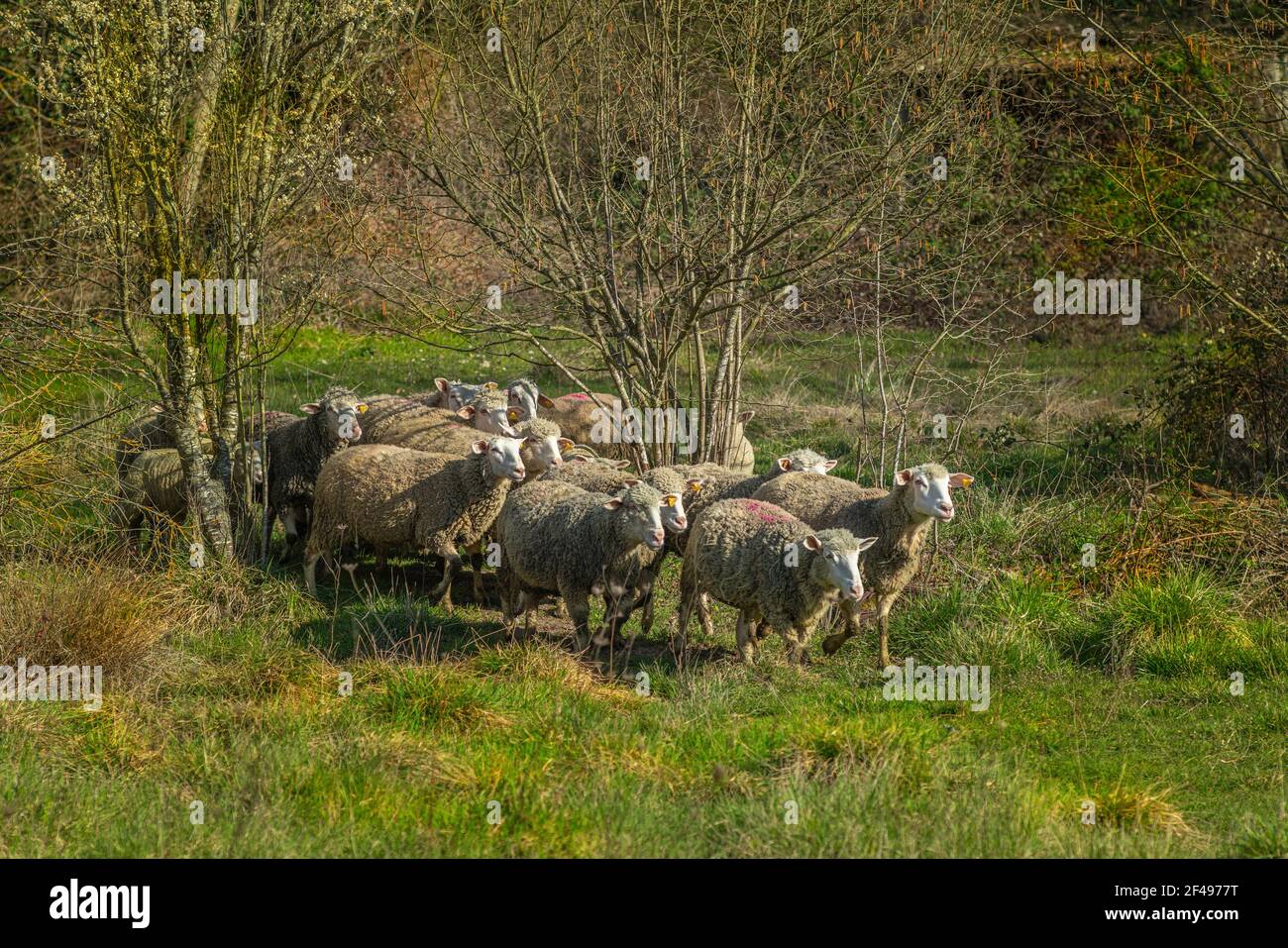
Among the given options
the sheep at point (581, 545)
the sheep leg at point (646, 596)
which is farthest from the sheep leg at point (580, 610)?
the sheep leg at point (646, 596)

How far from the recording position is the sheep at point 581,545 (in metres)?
8.30

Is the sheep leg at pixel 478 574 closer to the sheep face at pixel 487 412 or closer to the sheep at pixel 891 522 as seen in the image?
the sheep face at pixel 487 412

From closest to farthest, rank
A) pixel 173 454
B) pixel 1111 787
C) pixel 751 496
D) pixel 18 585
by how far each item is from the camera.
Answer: pixel 1111 787 → pixel 18 585 → pixel 751 496 → pixel 173 454

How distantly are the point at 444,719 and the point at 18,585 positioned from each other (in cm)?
272

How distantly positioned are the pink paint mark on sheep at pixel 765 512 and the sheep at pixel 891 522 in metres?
0.50

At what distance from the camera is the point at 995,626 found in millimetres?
8102

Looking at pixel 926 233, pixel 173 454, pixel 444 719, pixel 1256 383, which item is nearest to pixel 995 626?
pixel 444 719

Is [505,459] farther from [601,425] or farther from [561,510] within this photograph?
[601,425]

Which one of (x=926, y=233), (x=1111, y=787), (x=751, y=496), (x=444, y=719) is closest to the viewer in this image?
(x=1111, y=787)

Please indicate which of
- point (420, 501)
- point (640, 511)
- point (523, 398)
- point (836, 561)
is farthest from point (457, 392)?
point (836, 561)

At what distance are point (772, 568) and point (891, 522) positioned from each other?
2.89 ft
